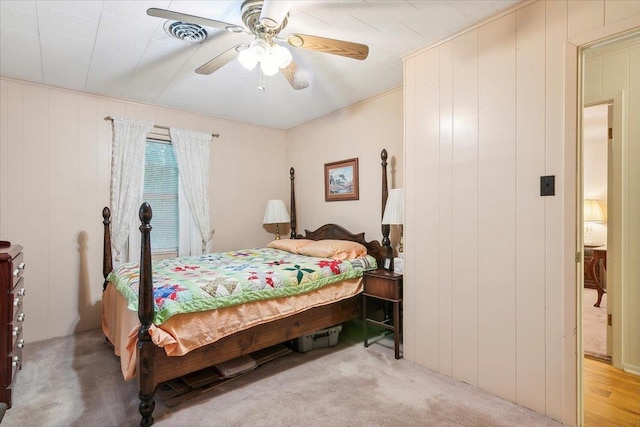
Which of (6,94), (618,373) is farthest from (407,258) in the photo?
(6,94)

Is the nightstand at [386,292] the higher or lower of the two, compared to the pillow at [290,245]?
lower

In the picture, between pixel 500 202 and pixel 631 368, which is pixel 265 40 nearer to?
pixel 500 202

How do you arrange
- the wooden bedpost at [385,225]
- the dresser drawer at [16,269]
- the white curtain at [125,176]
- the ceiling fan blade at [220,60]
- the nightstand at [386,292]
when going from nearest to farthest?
the ceiling fan blade at [220,60], the dresser drawer at [16,269], the nightstand at [386,292], the wooden bedpost at [385,225], the white curtain at [125,176]

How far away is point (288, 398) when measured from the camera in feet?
7.07

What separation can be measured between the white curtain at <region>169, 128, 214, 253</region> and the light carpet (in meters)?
1.74

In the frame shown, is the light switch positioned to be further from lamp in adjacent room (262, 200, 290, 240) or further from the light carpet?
lamp in adjacent room (262, 200, 290, 240)

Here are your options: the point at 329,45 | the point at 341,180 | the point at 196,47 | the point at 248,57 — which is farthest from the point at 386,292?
the point at 196,47

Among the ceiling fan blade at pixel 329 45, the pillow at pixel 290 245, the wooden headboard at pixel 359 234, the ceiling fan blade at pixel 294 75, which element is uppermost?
the ceiling fan blade at pixel 329 45

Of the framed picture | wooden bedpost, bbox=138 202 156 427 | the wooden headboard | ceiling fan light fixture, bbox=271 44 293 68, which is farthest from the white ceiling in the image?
wooden bedpost, bbox=138 202 156 427

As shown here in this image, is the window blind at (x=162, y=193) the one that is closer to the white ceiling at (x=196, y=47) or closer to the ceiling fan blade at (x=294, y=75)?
the white ceiling at (x=196, y=47)

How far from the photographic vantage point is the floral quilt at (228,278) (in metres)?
2.05

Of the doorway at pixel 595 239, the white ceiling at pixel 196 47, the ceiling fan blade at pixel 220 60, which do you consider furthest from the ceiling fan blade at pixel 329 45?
the doorway at pixel 595 239

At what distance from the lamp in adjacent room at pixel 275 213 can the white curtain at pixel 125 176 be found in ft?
5.14

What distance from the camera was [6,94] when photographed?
3.04m
